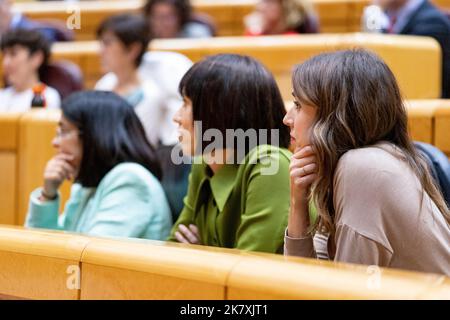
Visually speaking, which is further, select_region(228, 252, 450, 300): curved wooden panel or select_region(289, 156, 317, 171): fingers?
select_region(289, 156, 317, 171): fingers

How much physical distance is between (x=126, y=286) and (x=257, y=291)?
282 millimetres

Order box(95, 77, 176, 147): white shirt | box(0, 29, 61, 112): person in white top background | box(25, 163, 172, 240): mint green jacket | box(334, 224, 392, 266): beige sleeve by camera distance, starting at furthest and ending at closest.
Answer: box(0, 29, 61, 112): person in white top background, box(95, 77, 176, 147): white shirt, box(25, 163, 172, 240): mint green jacket, box(334, 224, 392, 266): beige sleeve

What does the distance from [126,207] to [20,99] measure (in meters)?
1.93

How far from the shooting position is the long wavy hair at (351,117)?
1.74m

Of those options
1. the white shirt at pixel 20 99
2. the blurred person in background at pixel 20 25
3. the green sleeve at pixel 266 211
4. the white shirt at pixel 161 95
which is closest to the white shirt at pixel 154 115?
the white shirt at pixel 161 95

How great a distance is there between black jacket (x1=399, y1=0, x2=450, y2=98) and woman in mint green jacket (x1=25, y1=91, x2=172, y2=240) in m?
1.75

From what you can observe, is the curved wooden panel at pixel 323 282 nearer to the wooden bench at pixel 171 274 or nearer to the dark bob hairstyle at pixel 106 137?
the wooden bench at pixel 171 274

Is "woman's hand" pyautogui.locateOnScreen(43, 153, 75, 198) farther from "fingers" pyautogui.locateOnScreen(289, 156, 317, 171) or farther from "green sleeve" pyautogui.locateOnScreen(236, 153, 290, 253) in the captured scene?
"fingers" pyautogui.locateOnScreen(289, 156, 317, 171)

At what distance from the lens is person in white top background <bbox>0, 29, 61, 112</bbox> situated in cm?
429

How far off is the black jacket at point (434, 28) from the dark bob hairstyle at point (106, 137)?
174cm

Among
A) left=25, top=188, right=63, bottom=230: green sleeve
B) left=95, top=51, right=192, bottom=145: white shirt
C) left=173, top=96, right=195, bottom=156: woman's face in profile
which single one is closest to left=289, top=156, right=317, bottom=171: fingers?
left=173, top=96, right=195, bottom=156: woman's face in profile
